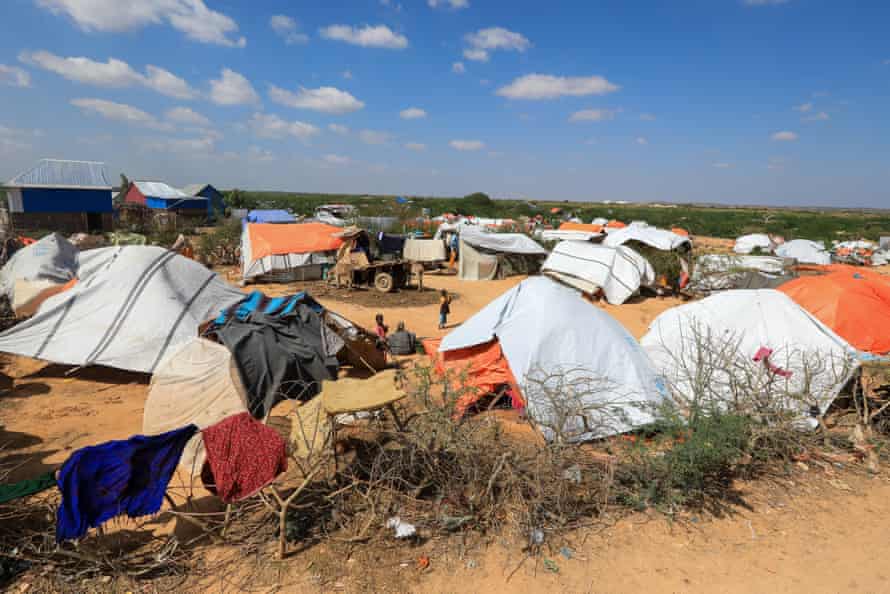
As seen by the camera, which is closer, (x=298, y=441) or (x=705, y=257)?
(x=298, y=441)

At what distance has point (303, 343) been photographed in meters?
7.62

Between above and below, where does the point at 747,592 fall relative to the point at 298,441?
below

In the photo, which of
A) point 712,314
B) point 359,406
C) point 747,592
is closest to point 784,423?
point 747,592

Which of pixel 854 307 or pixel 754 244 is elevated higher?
pixel 754 244

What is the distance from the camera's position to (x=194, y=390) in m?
6.45

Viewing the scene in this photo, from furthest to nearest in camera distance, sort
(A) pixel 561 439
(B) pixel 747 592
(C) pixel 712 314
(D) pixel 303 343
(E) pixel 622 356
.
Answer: (C) pixel 712 314
(D) pixel 303 343
(E) pixel 622 356
(A) pixel 561 439
(B) pixel 747 592

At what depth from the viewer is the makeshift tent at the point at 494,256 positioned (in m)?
19.8

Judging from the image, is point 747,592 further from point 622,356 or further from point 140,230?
point 140,230

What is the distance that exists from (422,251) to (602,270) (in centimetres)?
769

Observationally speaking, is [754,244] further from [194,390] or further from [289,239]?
[194,390]

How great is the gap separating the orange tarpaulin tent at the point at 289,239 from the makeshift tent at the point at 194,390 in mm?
10698

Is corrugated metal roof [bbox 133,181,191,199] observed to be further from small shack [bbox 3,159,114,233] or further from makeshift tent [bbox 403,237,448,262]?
makeshift tent [bbox 403,237,448,262]

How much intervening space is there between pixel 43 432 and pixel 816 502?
958cm

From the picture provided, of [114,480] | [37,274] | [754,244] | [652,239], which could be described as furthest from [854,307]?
[754,244]
